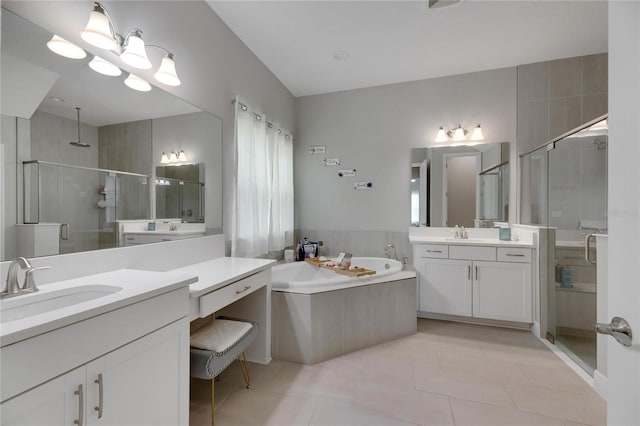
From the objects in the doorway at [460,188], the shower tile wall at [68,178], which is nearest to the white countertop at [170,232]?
the shower tile wall at [68,178]

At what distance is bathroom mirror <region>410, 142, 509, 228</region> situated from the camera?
317 cm

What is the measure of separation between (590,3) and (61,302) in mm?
3833

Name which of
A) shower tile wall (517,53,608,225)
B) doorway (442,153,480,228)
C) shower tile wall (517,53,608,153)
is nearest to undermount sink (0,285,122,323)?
doorway (442,153,480,228)

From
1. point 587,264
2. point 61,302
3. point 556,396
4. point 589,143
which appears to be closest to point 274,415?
point 61,302

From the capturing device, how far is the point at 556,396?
1752 millimetres

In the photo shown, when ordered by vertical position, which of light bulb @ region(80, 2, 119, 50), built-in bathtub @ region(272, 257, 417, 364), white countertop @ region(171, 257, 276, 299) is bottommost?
built-in bathtub @ region(272, 257, 417, 364)

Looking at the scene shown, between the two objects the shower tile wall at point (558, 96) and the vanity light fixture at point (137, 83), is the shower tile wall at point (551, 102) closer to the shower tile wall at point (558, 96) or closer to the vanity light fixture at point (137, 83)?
the shower tile wall at point (558, 96)

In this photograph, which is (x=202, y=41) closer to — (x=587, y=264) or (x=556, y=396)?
(x=587, y=264)

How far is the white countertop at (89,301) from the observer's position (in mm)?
706

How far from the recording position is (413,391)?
179 cm

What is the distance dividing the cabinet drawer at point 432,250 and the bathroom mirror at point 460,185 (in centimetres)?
52

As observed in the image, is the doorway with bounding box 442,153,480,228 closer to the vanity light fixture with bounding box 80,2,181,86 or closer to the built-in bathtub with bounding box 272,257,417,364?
the built-in bathtub with bounding box 272,257,417,364

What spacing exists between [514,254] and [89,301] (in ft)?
10.5

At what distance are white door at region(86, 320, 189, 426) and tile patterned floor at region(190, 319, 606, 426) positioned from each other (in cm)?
53
